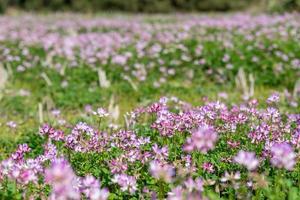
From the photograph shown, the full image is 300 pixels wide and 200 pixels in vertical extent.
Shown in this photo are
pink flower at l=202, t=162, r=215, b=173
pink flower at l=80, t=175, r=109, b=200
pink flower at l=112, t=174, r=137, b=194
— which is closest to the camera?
pink flower at l=80, t=175, r=109, b=200

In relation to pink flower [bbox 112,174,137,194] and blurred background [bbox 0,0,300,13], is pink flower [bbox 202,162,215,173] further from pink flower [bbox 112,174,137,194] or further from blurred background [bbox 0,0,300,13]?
blurred background [bbox 0,0,300,13]

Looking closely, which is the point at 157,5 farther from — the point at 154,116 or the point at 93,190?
the point at 93,190

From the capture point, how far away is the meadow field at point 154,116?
3.66 meters

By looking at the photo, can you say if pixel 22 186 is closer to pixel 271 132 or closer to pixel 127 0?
pixel 271 132

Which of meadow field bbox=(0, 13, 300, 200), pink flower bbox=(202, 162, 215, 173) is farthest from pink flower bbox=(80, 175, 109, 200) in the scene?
pink flower bbox=(202, 162, 215, 173)

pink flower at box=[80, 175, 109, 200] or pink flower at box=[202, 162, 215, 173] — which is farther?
pink flower at box=[202, 162, 215, 173]

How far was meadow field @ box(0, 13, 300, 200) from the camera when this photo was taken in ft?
12.0

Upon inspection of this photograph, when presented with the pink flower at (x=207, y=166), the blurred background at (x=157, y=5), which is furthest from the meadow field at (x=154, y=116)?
the blurred background at (x=157, y=5)

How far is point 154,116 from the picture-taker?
6.03m

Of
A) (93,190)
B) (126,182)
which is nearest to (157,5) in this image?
(126,182)

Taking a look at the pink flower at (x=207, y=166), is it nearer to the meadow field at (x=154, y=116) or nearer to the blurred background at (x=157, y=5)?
the meadow field at (x=154, y=116)

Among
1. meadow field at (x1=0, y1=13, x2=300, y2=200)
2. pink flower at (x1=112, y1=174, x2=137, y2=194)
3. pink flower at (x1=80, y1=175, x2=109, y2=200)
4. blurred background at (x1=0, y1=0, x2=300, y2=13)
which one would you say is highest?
pink flower at (x1=80, y1=175, x2=109, y2=200)

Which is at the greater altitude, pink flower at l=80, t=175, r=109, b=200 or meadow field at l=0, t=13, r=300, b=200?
pink flower at l=80, t=175, r=109, b=200

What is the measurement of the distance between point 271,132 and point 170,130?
0.83 meters
